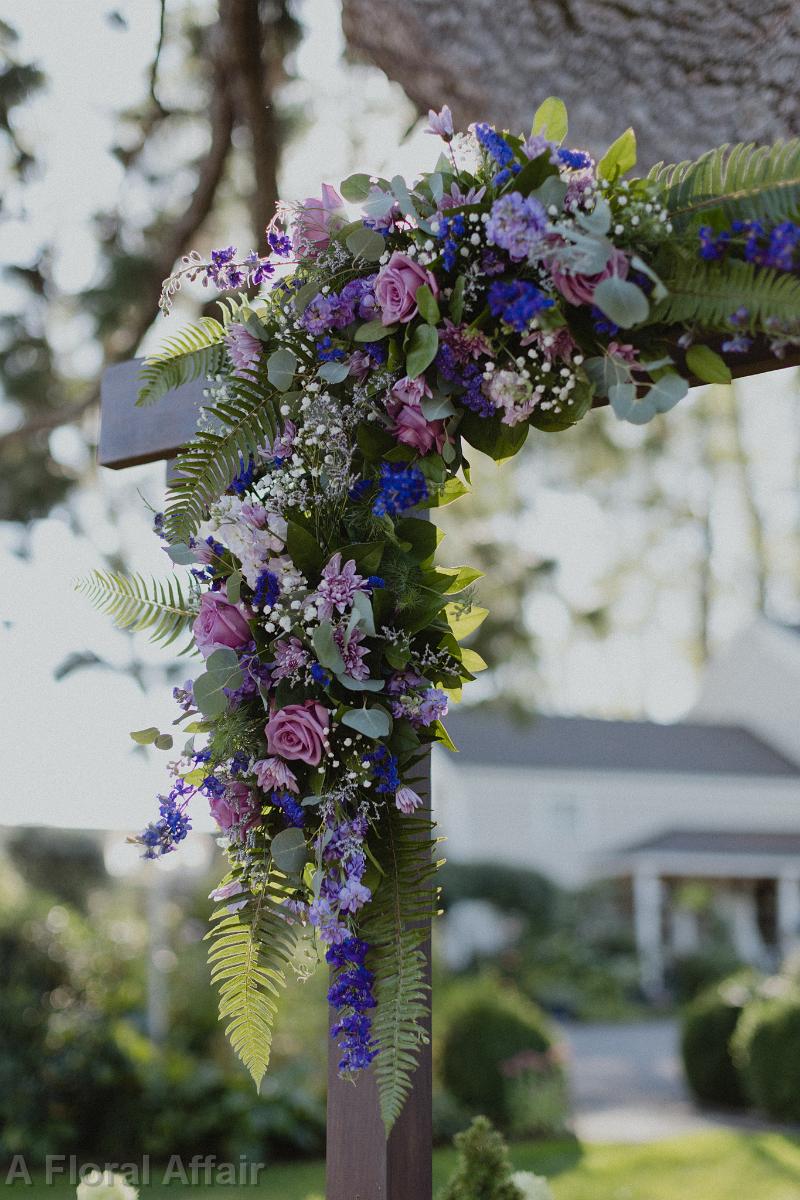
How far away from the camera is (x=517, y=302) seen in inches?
63.8

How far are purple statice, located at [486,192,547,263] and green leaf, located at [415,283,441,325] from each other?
135mm

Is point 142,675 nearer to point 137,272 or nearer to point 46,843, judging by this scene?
point 137,272

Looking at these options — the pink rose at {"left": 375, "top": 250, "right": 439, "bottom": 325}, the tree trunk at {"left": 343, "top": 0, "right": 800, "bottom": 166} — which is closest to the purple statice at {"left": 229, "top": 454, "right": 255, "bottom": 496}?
the pink rose at {"left": 375, "top": 250, "right": 439, "bottom": 325}

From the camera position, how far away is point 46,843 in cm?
1681

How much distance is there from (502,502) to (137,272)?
3624mm

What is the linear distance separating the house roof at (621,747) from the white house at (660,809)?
0.04 metres

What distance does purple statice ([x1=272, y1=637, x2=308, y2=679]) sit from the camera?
1.75m

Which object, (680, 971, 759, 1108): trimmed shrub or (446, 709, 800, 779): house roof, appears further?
(446, 709, 800, 779): house roof

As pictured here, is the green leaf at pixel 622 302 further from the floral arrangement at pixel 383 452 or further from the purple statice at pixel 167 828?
the purple statice at pixel 167 828

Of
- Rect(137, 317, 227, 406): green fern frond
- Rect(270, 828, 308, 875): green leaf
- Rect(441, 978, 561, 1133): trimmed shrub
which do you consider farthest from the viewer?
Rect(441, 978, 561, 1133): trimmed shrub

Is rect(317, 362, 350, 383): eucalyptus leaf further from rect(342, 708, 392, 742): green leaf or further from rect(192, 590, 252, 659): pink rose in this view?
rect(342, 708, 392, 742): green leaf

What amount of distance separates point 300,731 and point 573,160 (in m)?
0.94

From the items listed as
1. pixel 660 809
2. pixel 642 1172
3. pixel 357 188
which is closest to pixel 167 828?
pixel 357 188

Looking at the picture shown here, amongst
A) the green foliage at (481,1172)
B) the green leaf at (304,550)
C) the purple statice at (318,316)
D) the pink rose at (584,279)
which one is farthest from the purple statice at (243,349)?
the green foliage at (481,1172)
